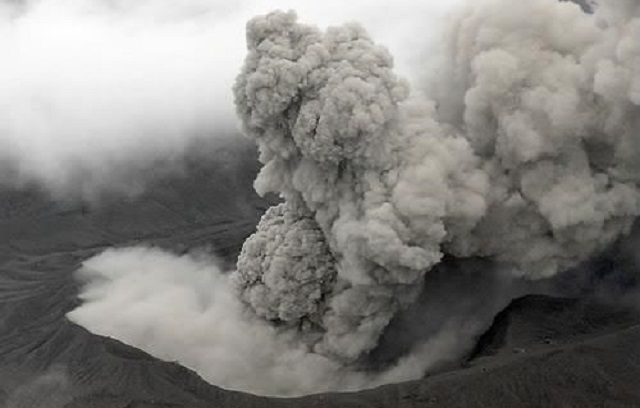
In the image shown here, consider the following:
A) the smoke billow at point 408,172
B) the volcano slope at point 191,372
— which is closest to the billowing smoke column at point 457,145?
the smoke billow at point 408,172

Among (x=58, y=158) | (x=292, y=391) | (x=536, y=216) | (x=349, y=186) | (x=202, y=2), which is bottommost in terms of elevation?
(x=292, y=391)

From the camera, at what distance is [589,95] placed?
25875 millimetres

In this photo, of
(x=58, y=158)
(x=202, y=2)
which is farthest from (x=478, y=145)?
(x=202, y=2)

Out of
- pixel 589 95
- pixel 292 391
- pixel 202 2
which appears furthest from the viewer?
pixel 202 2

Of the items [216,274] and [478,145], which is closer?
[478,145]

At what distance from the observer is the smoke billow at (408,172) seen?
2573 cm

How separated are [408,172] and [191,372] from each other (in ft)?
26.2

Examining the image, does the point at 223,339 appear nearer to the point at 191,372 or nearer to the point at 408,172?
the point at 191,372

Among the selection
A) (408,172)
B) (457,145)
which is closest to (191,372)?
(408,172)

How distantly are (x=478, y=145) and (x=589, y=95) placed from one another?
11.0 feet

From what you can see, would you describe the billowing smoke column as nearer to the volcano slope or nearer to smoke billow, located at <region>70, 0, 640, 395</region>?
smoke billow, located at <region>70, 0, 640, 395</region>

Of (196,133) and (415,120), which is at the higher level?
(196,133)

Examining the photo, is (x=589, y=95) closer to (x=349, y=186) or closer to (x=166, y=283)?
(x=349, y=186)

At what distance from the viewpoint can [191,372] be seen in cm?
2603
